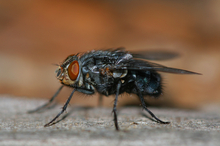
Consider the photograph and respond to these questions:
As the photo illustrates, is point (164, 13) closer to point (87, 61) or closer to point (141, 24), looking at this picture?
point (141, 24)

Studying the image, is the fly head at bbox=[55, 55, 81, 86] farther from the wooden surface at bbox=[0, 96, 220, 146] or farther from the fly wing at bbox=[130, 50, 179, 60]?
the fly wing at bbox=[130, 50, 179, 60]

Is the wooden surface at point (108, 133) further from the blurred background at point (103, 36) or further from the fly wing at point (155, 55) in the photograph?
the blurred background at point (103, 36)

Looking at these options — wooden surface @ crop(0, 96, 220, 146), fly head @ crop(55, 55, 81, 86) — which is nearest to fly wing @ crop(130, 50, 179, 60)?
fly head @ crop(55, 55, 81, 86)

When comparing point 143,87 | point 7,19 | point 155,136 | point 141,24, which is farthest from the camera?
point 141,24

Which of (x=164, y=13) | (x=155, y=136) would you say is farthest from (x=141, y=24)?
(x=155, y=136)

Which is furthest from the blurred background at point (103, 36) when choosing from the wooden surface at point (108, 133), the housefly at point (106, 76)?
the wooden surface at point (108, 133)
